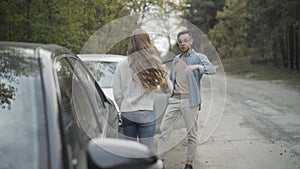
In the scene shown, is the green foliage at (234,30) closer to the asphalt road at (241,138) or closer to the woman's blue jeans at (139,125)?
the asphalt road at (241,138)

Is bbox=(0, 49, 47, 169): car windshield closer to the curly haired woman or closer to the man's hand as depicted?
the curly haired woman

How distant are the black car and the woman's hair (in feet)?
4.73

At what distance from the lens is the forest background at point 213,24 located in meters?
9.17

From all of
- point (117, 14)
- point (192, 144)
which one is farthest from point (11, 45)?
point (117, 14)

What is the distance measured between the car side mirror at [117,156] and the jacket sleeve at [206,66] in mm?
3197

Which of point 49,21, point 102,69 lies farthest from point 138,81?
point 49,21

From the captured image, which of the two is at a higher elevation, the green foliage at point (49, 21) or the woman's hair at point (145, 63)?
the green foliage at point (49, 21)

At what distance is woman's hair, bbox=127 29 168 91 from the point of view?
4133mm

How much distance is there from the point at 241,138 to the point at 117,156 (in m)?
6.22

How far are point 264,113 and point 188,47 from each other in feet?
20.4

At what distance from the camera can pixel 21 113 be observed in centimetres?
213

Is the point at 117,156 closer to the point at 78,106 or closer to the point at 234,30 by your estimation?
the point at 78,106

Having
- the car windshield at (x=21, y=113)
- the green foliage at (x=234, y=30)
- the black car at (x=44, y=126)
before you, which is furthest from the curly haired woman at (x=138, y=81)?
the green foliage at (x=234, y=30)

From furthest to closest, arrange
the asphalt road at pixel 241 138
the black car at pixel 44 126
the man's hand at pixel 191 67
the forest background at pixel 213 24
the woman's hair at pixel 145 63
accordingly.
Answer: the forest background at pixel 213 24 → the asphalt road at pixel 241 138 → the man's hand at pixel 191 67 → the woman's hair at pixel 145 63 → the black car at pixel 44 126
